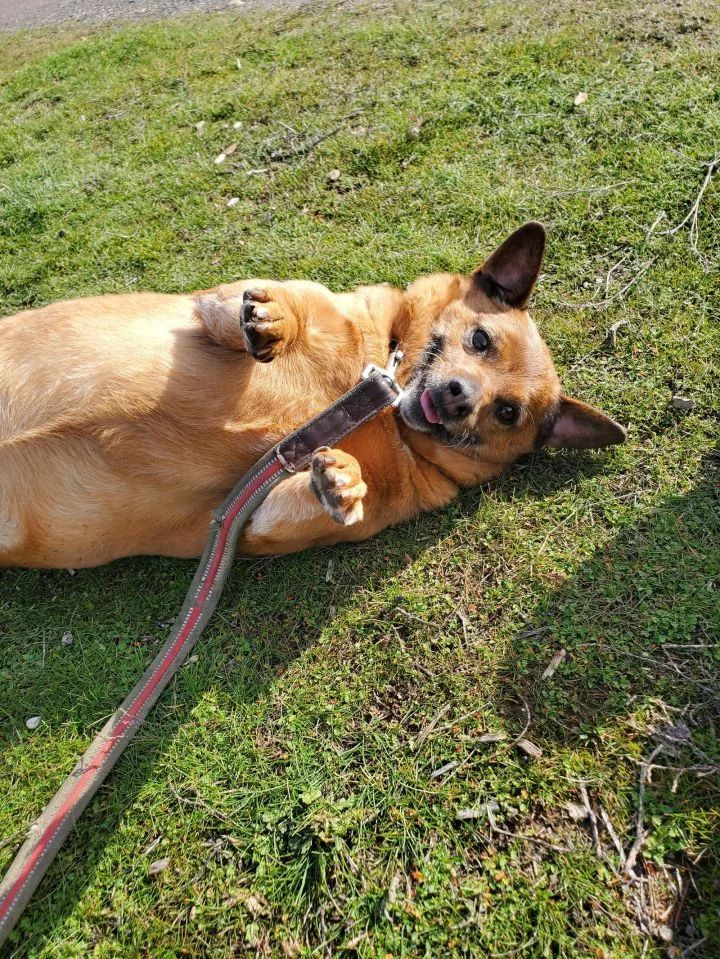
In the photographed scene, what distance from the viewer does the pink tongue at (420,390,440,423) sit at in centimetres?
369

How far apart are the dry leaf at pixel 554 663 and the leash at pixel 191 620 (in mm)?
1869

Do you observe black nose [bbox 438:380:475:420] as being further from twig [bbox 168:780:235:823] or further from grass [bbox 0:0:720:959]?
twig [bbox 168:780:235:823]

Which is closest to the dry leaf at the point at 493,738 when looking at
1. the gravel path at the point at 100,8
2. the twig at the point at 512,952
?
the twig at the point at 512,952

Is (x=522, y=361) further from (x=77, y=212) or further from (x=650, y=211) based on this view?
(x=77, y=212)

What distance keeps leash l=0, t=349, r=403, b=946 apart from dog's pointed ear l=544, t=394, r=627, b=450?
1.23 metres

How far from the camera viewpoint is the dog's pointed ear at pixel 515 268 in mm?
3820

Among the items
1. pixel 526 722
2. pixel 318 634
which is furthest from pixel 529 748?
pixel 318 634

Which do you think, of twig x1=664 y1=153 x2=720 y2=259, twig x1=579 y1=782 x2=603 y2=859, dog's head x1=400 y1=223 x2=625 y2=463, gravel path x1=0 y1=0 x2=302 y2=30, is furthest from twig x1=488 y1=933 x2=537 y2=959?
gravel path x1=0 y1=0 x2=302 y2=30

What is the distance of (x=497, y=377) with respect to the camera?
154 inches

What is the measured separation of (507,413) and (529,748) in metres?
2.10

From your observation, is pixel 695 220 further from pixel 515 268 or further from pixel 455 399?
pixel 455 399

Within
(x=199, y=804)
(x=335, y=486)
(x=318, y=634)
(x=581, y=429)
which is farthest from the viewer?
(x=581, y=429)

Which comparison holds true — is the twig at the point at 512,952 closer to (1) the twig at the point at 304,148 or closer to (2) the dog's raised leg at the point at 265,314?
(2) the dog's raised leg at the point at 265,314

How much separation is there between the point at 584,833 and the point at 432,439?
2.41 meters
